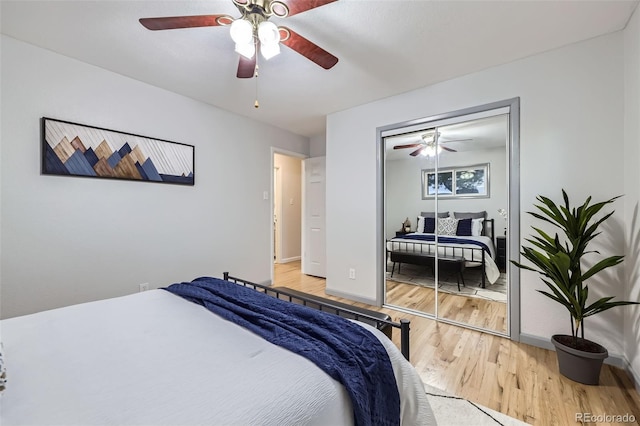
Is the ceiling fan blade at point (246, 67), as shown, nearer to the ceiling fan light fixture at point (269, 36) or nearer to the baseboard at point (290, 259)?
the ceiling fan light fixture at point (269, 36)

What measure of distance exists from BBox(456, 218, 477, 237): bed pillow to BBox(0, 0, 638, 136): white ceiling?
1.44 m

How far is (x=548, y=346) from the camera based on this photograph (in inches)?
86.5

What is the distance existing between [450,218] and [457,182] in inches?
14.7

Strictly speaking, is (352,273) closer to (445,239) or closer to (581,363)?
(445,239)

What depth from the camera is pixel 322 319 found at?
1.22 m

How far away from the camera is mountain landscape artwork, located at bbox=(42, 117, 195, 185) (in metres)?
2.18

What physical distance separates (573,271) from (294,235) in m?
4.60

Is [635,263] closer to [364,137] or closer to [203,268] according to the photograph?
[364,137]

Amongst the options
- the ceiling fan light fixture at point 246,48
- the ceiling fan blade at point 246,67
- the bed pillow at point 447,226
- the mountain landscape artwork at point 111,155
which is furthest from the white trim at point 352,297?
the ceiling fan light fixture at point 246,48

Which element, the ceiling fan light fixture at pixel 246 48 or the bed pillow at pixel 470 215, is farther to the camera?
the bed pillow at pixel 470 215

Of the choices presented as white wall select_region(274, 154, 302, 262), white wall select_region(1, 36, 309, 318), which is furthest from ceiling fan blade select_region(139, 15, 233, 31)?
white wall select_region(274, 154, 302, 262)

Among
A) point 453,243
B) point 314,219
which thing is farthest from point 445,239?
point 314,219

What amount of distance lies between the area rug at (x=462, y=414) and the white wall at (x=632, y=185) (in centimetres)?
101

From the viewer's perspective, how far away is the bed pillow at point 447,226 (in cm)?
274
